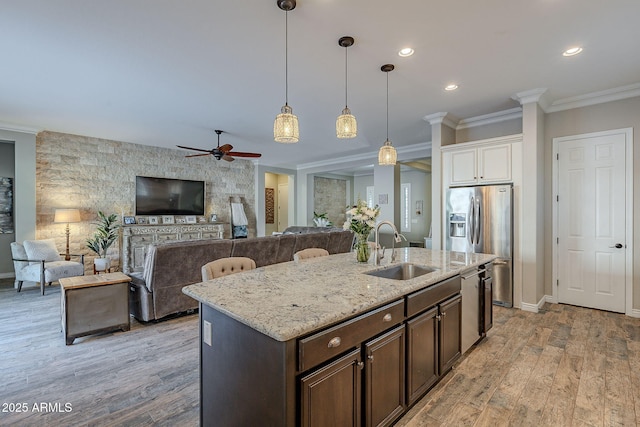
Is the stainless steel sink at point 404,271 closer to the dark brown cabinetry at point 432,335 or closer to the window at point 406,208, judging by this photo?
the dark brown cabinetry at point 432,335

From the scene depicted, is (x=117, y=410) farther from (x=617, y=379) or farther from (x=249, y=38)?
(x=617, y=379)

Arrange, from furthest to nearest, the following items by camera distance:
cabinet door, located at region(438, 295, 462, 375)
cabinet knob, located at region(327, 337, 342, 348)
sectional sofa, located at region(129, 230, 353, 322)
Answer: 1. sectional sofa, located at region(129, 230, 353, 322)
2. cabinet door, located at region(438, 295, 462, 375)
3. cabinet knob, located at region(327, 337, 342, 348)

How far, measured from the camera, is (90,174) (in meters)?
6.23

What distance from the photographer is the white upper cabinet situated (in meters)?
4.16

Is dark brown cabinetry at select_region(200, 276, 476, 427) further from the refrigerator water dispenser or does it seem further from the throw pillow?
the throw pillow

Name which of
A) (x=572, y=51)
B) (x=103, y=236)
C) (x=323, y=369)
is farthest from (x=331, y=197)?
(x=323, y=369)

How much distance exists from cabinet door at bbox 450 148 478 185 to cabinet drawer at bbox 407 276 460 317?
2488 millimetres

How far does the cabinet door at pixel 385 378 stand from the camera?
156cm

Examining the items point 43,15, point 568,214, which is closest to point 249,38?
point 43,15

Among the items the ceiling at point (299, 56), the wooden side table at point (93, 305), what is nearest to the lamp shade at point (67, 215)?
the ceiling at point (299, 56)

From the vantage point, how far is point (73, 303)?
2.97 metres

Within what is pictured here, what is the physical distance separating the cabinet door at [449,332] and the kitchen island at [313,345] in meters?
0.04

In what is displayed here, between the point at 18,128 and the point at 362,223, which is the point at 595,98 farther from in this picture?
the point at 18,128

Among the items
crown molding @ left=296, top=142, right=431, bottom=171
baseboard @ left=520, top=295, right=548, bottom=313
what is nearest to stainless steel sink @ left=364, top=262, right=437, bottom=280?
baseboard @ left=520, top=295, right=548, bottom=313
